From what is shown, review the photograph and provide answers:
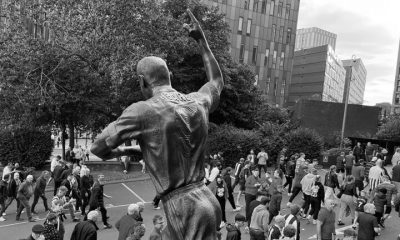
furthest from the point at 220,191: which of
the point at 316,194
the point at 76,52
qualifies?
the point at 76,52

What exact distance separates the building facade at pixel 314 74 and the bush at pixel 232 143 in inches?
2740

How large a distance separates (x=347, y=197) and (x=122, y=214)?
25.6ft

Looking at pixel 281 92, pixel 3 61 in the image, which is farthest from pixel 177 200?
pixel 281 92

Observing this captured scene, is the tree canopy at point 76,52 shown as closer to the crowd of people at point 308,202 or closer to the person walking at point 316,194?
the crowd of people at point 308,202

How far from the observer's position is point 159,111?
2711mm

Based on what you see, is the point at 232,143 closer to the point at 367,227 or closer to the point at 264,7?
the point at 367,227

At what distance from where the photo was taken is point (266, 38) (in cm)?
6806

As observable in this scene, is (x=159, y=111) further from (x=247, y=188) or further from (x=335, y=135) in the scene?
(x=335, y=135)

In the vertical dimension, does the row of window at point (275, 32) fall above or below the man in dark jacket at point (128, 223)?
above

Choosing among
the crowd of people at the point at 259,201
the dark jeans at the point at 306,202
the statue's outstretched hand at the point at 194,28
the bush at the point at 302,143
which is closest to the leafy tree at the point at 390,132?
the bush at the point at 302,143

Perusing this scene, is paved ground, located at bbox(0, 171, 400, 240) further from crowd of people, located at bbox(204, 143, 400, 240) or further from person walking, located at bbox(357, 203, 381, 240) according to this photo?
person walking, located at bbox(357, 203, 381, 240)

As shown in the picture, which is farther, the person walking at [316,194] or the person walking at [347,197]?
the person walking at [316,194]

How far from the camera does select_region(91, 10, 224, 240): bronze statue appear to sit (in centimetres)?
266

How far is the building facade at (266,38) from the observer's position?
2584 inches
